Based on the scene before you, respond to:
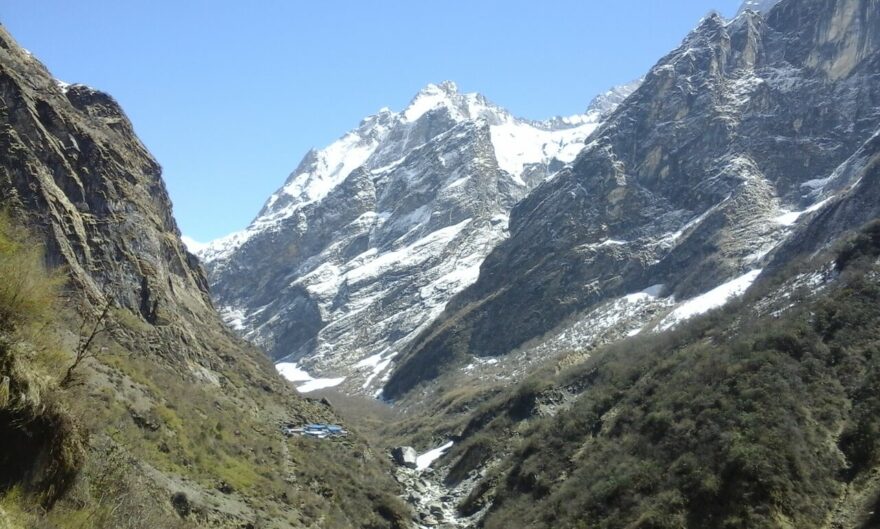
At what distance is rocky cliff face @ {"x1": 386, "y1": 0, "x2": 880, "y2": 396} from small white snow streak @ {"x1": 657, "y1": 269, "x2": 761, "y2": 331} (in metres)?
12.1

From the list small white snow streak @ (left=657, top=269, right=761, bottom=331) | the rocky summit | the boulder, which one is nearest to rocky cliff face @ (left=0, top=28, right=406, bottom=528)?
the rocky summit

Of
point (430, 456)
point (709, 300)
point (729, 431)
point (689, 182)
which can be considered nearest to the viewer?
point (729, 431)

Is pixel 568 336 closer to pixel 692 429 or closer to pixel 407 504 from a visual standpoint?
pixel 407 504

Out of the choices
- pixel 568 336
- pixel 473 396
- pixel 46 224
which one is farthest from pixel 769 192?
pixel 46 224

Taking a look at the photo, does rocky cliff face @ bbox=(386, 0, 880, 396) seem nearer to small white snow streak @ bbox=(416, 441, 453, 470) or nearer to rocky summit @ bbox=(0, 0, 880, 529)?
rocky summit @ bbox=(0, 0, 880, 529)

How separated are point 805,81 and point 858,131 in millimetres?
22610

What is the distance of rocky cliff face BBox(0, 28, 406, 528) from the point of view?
120 ft

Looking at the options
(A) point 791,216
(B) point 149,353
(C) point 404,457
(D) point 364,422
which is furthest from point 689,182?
(B) point 149,353

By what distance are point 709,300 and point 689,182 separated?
64.7 meters

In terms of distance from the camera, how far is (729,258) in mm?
133125

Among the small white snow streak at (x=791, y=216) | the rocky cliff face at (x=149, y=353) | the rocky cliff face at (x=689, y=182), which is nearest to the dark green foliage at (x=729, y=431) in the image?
the rocky cliff face at (x=149, y=353)

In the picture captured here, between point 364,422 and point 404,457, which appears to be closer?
point 404,457

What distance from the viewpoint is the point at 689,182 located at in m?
171

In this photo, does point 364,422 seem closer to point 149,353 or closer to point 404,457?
point 404,457
